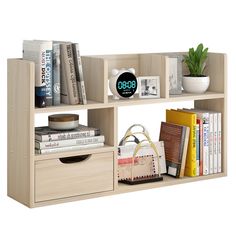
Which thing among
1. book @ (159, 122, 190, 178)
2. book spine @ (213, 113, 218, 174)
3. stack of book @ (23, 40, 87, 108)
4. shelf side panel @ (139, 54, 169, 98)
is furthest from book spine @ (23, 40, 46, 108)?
book spine @ (213, 113, 218, 174)

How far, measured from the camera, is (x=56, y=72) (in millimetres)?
4285

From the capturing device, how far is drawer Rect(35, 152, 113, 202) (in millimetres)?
4215

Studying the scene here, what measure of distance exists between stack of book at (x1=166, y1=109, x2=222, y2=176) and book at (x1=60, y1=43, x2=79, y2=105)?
0.84m

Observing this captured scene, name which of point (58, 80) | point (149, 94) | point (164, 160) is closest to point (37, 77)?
point (58, 80)

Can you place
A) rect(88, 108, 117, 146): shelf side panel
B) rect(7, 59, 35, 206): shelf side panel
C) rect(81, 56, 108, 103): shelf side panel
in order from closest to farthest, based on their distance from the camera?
rect(7, 59, 35, 206): shelf side panel
rect(81, 56, 108, 103): shelf side panel
rect(88, 108, 117, 146): shelf side panel

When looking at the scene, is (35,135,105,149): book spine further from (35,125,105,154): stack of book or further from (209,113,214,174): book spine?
(209,113,214,174): book spine

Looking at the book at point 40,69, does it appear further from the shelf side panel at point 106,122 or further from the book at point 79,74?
the shelf side panel at point 106,122

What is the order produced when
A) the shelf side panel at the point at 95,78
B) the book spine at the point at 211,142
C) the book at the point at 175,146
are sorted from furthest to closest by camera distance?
the book spine at the point at 211,142 → the book at the point at 175,146 → the shelf side panel at the point at 95,78

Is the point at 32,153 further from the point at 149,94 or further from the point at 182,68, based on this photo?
the point at 182,68

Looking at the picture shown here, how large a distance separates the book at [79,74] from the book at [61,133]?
0.18 meters

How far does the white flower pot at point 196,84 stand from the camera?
15.9 feet

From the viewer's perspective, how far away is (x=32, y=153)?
4152 mm

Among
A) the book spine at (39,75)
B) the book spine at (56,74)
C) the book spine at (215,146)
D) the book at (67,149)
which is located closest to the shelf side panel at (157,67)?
the book spine at (215,146)

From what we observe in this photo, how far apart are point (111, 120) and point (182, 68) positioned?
32.1 inches
